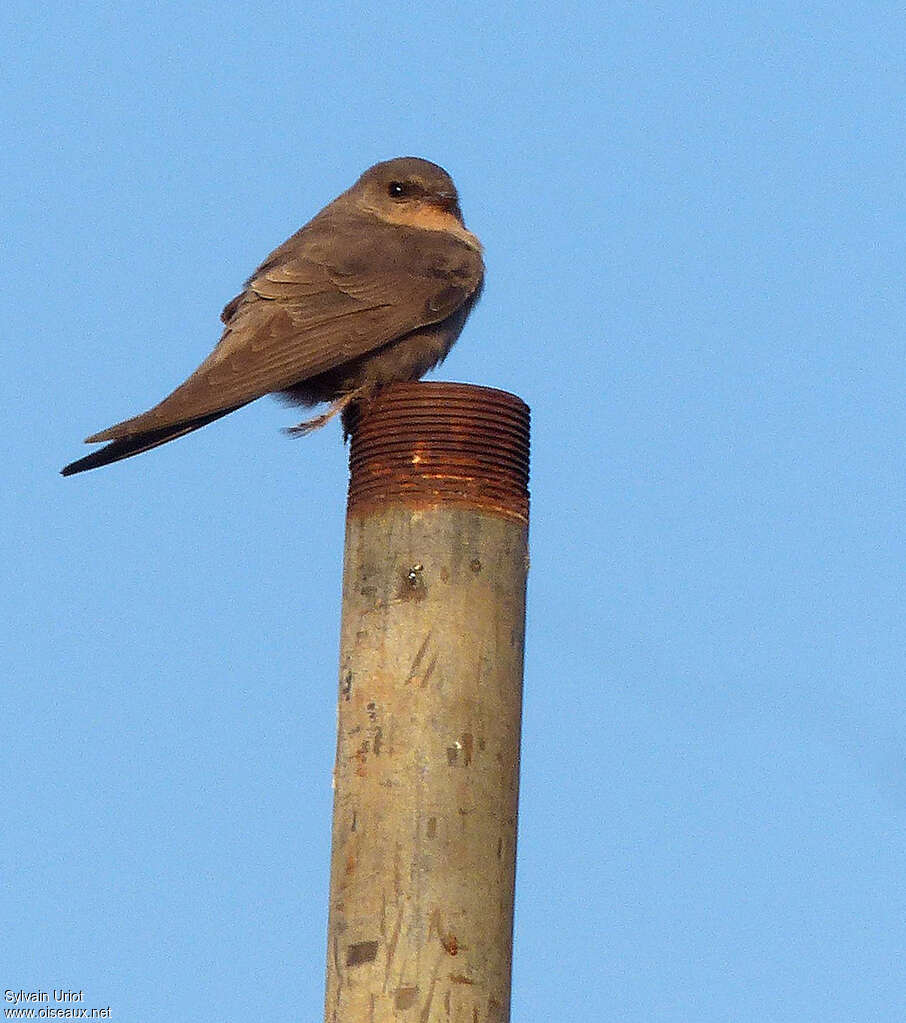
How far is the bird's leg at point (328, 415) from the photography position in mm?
7188

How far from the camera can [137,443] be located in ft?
20.9

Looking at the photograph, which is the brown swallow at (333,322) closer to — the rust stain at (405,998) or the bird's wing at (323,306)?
the bird's wing at (323,306)

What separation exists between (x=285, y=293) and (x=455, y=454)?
2.59 meters

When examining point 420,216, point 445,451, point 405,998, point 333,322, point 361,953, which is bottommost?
point 405,998

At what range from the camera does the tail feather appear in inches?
241

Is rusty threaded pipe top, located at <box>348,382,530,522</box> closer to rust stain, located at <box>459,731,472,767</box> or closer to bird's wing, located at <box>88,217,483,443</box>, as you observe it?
rust stain, located at <box>459,731,472,767</box>

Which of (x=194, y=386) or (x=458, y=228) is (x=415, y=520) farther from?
(x=458, y=228)

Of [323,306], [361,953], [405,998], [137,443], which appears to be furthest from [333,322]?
[405,998]

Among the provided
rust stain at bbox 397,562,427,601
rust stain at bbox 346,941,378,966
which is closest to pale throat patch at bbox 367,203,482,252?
rust stain at bbox 397,562,427,601

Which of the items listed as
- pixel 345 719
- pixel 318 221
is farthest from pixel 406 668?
pixel 318 221

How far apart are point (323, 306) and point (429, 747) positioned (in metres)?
3.17

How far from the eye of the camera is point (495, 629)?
4.77m

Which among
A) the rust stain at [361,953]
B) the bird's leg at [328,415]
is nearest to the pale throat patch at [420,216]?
the bird's leg at [328,415]

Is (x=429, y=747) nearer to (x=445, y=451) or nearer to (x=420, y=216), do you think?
(x=445, y=451)
